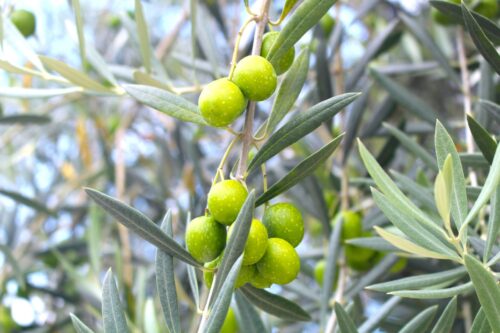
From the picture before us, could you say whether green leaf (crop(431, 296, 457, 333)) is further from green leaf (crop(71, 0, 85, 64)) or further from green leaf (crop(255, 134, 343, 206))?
green leaf (crop(71, 0, 85, 64))

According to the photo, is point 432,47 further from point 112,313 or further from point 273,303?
point 112,313

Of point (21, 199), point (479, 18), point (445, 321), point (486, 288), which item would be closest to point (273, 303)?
point (445, 321)

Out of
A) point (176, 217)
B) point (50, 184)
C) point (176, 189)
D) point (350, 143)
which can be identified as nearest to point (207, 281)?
point (350, 143)

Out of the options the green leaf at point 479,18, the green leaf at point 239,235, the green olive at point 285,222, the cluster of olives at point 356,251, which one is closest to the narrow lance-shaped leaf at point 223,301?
the green leaf at point 239,235

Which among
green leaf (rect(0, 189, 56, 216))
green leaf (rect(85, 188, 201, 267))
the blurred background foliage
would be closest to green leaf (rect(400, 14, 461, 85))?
the blurred background foliage

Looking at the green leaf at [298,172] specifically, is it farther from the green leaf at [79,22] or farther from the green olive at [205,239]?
the green leaf at [79,22]
